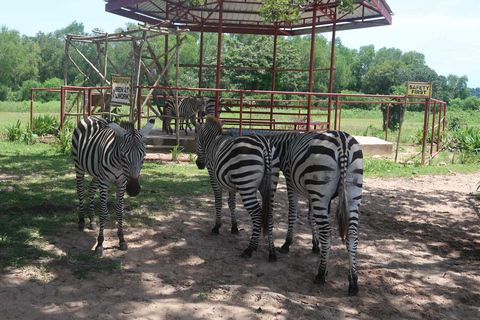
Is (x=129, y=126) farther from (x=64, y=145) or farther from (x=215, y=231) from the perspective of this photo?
(x=64, y=145)

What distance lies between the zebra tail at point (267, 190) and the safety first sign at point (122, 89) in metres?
6.42

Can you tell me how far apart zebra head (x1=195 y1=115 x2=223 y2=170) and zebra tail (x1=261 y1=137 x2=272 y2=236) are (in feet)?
4.34

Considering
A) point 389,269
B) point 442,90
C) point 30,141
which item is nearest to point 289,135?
point 389,269

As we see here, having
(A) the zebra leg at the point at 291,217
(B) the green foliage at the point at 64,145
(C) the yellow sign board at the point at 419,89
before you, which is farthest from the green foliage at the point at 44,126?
(A) the zebra leg at the point at 291,217

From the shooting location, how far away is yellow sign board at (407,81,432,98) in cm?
1205

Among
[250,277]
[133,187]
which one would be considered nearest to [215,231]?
[250,277]

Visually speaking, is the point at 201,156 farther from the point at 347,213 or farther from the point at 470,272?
the point at 470,272

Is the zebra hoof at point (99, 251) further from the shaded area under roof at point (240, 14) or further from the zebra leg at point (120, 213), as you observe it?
the shaded area under roof at point (240, 14)

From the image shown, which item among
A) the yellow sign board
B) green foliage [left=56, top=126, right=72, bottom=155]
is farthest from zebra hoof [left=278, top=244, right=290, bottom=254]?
green foliage [left=56, top=126, right=72, bottom=155]

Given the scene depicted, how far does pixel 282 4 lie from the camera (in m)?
10.3

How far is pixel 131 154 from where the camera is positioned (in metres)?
5.13

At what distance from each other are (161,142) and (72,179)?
434cm

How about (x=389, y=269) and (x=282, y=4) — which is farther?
(x=282, y=4)

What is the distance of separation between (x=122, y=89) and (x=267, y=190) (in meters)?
6.75
